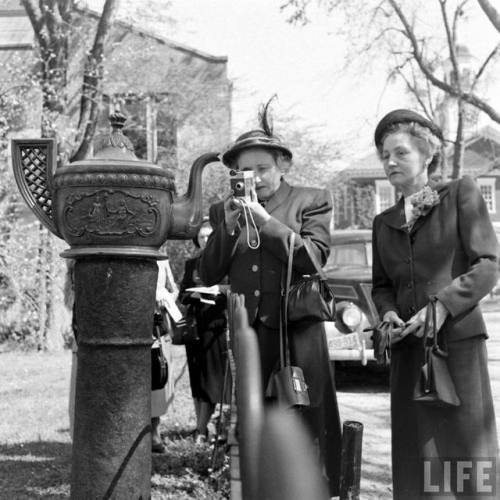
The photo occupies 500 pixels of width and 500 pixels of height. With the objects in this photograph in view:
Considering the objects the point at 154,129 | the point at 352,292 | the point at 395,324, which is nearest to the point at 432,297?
the point at 395,324

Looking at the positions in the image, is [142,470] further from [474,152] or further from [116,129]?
[474,152]

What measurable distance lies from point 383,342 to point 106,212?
117 cm

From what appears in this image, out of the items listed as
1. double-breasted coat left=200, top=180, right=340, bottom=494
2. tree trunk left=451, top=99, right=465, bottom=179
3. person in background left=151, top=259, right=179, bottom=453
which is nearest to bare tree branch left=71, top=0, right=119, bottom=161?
person in background left=151, top=259, right=179, bottom=453

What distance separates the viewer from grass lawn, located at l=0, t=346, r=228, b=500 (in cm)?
413

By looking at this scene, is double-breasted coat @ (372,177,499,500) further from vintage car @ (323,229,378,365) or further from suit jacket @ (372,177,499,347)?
vintage car @ (323,229,378,365)

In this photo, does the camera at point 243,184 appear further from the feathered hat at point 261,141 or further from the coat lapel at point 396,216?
the coat lapel at point 396,216

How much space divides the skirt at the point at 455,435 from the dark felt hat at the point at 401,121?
0.87 metres

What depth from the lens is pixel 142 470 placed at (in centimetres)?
279

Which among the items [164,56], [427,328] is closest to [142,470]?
[427,328]

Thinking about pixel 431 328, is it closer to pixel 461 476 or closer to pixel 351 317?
pixel 461 476

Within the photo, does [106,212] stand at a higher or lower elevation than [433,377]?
higher

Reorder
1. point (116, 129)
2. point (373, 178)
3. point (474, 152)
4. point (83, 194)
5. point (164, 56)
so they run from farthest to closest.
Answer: point (474, 152)
point (373, 178)
point (164, 56)
point (116, 129)
point (83, 194)

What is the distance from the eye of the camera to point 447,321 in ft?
9.54

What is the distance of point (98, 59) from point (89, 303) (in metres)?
10.4
